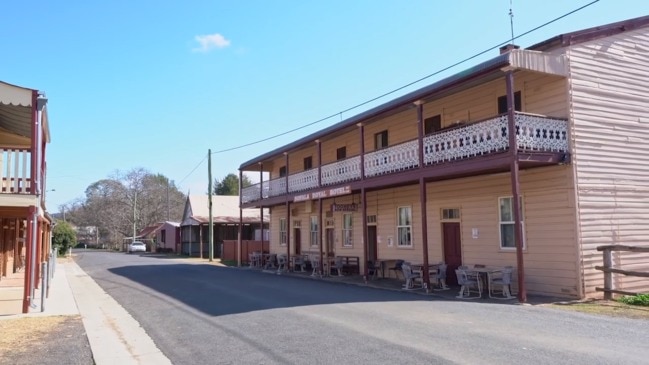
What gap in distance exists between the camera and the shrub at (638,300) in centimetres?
1260

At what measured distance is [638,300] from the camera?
41.8ft

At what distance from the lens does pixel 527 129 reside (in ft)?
44.4

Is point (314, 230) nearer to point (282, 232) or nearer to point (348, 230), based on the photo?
point (348, 230)

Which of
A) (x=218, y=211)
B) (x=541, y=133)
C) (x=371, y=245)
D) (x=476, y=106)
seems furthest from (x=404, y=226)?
(x=218, y=211)

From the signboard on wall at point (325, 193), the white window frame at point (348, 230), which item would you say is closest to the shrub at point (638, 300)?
the signboard on wall at point (325, 193)

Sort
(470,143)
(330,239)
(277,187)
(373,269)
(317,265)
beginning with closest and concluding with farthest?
(470,143)
(373,269)
(317,265)
(330,239)
(277,187)

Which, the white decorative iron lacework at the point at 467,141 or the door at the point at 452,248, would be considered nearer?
the white decorative iron lacework at the point at 467,141

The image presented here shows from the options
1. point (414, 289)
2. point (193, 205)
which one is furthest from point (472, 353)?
point (193, 205)

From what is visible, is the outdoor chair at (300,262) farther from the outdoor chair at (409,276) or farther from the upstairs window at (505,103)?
the upstairs window at (505,103)

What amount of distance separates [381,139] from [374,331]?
44.5 feet

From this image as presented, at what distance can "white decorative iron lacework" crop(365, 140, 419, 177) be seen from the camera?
677 inches

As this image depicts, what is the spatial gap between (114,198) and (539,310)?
81454mm

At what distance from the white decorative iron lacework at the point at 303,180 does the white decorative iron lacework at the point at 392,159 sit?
4.68 metres

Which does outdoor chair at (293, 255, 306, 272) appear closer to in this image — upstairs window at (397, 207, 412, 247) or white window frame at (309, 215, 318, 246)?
white window frame at (309, 215, 318, 246)
